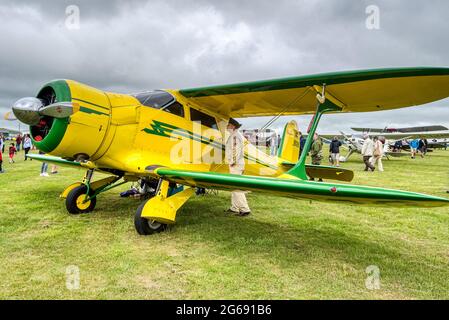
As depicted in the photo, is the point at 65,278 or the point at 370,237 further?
the point at 370,237

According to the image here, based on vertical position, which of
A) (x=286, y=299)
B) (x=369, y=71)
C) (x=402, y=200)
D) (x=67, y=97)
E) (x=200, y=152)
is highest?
(x=369, y=71)

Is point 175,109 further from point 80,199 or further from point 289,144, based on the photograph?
point 289,144

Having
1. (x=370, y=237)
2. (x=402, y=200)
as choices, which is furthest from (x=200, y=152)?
(x=402, y=200)

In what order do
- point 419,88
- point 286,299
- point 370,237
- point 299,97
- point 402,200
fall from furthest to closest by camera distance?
point 299,97, point 370,237, point 419,88, point 402,200, point 286,299

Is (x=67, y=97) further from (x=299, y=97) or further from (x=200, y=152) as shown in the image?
(x=299, y=97)

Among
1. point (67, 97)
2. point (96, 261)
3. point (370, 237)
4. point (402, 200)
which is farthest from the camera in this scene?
point (370, 237)

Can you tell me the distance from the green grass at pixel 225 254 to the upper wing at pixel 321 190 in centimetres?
82

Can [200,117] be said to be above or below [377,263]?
above

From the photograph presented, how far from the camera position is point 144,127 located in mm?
4984

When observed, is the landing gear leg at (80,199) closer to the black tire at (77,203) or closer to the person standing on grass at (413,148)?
the black tire at (77,203)

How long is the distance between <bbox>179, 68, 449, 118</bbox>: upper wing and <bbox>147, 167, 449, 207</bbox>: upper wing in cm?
177

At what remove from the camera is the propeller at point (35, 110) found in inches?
160

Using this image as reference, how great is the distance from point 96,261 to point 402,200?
331cm

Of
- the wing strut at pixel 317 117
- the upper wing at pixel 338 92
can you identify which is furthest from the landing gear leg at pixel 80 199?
the wing strut at pixel 317 117
